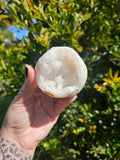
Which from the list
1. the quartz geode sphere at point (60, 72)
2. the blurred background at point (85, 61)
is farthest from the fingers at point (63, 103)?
the blurred background at point (85, 61)

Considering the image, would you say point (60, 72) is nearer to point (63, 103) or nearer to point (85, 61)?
point (63, 103)

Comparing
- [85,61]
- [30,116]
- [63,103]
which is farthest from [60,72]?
[85,61]

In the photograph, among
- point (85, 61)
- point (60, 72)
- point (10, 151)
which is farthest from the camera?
point (85, 61)

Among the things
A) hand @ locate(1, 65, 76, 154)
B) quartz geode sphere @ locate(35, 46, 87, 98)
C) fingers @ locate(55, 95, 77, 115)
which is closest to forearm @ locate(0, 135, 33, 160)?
hand @ locate(1, 65, 76, 154)

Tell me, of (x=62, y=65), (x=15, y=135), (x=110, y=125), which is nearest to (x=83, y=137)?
(x=110, y=125)

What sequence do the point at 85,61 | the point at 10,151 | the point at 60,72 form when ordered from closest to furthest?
the point at 60,72 < the point at 10,151 < the point at 85,61

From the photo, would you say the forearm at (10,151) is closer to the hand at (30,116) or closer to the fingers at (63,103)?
the hand at (30,116)

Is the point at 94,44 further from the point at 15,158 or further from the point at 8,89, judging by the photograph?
the point at 15,158
